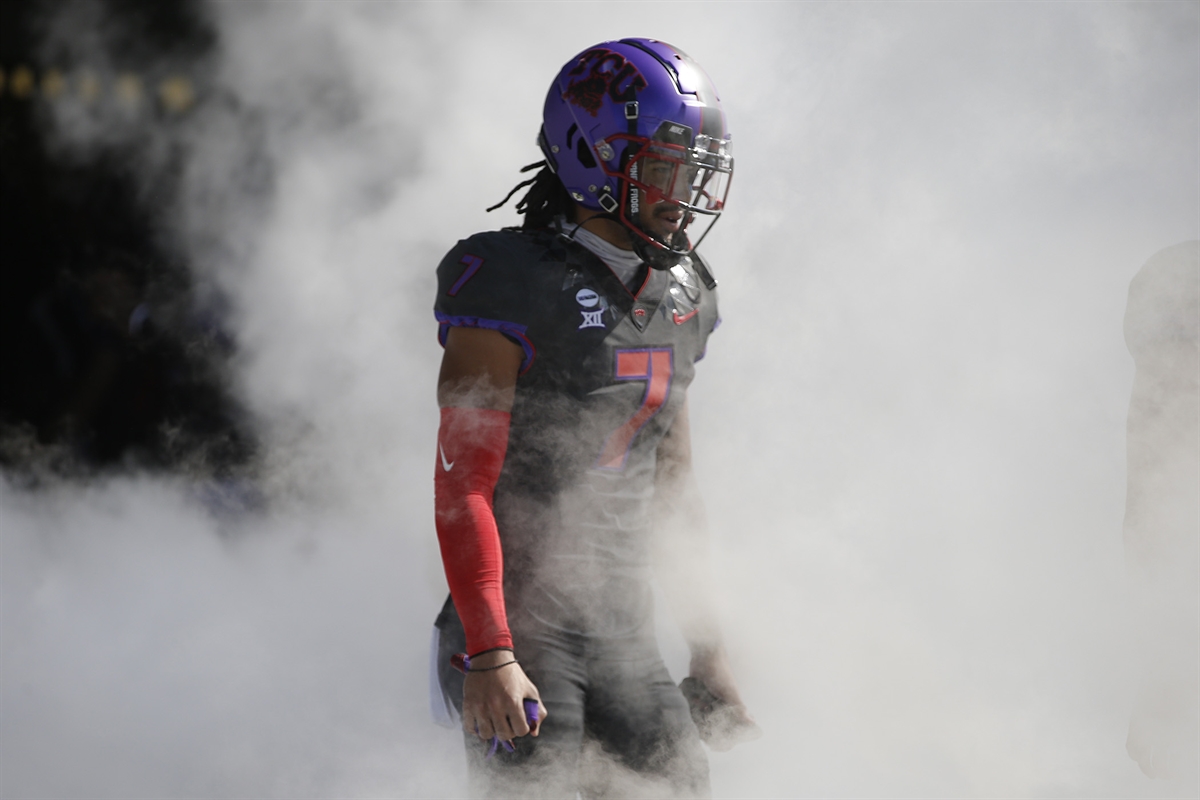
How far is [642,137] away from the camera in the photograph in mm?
2207

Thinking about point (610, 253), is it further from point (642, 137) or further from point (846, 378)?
point (846, 378)

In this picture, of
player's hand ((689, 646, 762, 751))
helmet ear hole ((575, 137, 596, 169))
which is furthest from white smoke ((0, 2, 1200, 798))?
helmet ear hole ((575, 137, 596, 169))

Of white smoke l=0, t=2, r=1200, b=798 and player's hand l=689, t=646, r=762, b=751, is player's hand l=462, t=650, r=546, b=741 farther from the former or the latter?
white smoke l=0, t=2, r=1200, b=798

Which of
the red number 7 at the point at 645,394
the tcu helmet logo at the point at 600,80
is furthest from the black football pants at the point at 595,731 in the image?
the tcu helmet logo at the point at 600,80

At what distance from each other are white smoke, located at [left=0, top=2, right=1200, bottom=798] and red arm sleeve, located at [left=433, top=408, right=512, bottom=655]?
1189 millimetres

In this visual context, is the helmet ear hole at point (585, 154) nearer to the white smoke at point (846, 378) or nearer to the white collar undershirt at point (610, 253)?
the white collar undershirt at point (610, 253)

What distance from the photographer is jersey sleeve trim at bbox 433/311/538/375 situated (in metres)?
2.10

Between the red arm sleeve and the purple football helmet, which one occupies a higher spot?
the purple football helmet

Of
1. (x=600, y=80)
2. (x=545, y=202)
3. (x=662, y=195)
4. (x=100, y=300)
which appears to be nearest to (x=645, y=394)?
(x=662, y=195)

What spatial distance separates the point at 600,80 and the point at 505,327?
22.1 inches

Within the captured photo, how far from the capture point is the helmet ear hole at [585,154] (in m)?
2.25

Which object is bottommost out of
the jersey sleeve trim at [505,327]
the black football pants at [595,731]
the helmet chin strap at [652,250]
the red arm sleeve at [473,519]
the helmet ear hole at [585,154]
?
the black football pants at [595,731]

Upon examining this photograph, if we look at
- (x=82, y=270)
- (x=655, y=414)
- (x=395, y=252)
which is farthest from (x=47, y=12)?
(x=655, y=414)

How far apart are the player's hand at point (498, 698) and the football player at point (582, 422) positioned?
1 centimetres
